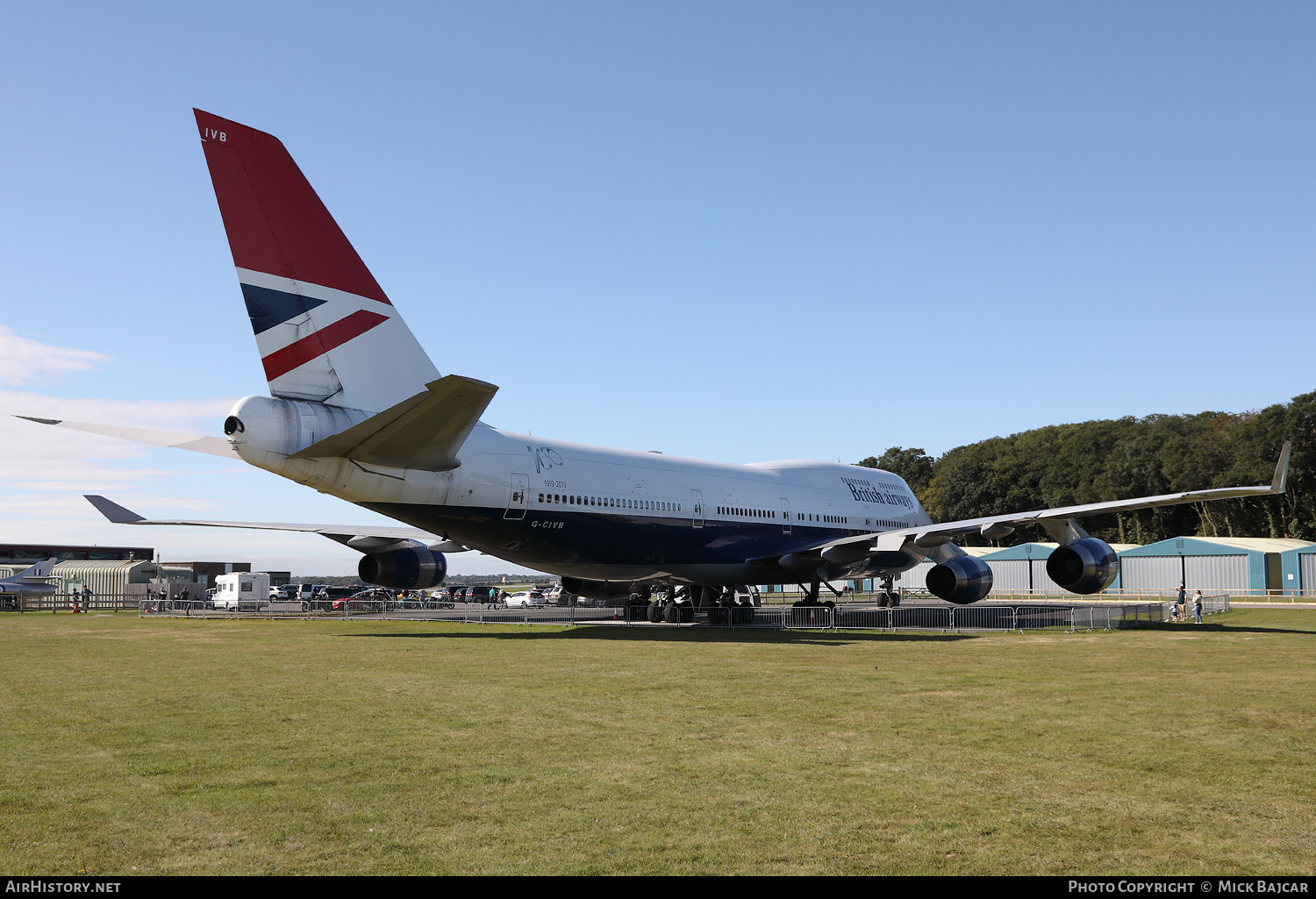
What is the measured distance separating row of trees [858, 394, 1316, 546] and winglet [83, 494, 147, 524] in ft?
192

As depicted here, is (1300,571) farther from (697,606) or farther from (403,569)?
(403,569)

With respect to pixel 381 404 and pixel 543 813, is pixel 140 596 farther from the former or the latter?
pixel 543 813

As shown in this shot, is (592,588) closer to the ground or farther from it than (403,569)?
closer to the ground

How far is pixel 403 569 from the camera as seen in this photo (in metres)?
24.5

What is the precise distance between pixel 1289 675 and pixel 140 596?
1809 inches

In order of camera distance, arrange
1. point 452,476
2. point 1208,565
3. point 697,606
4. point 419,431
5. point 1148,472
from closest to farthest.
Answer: point 419,431, point 452,476, point 697,606, point 1208,565, point 1148,472

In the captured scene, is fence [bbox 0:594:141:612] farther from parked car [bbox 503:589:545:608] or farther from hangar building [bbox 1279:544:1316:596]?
hangar building [bbox 1279:544:1316:596]

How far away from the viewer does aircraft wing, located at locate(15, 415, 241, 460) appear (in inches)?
646

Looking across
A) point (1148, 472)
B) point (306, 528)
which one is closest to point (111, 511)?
point (306, 528)

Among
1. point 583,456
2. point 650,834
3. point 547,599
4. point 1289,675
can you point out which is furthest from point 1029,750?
point 547,599

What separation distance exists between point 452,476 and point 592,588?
37.5ft

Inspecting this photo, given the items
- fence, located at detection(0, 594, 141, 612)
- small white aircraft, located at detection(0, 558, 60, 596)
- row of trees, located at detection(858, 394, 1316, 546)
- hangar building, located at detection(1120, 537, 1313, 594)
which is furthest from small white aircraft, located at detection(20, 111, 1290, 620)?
row of trees, located at detection(858, 394, 1316, 546)

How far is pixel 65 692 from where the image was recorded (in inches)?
459

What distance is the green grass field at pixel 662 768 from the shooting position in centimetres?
496
